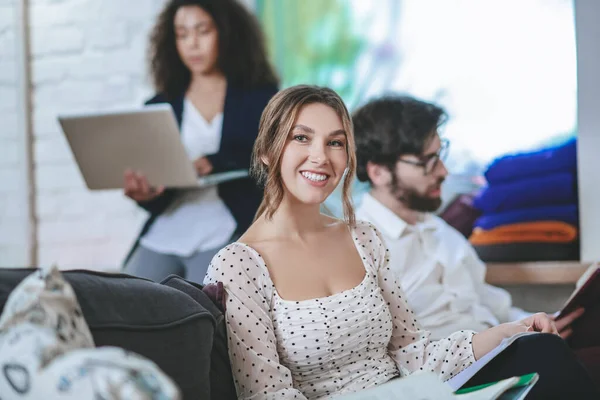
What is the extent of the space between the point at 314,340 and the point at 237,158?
3.10 ft

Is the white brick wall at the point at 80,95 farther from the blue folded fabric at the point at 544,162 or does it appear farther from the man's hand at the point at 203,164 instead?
the blue folded fabric at the point at 544,162

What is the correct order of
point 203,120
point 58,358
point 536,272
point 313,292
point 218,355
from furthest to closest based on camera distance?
point 536,272, point 203,120, point 313,292, point 218,355, point 58,358

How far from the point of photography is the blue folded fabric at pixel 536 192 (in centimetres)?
249

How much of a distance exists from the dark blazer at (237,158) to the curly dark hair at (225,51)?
8 cm

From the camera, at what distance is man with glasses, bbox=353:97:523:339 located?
1.98 metres

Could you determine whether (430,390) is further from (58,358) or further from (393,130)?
(393,130)

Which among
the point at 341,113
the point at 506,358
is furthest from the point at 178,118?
the point at 506,358

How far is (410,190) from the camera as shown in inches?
80.4

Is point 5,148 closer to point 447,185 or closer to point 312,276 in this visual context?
point 447,185

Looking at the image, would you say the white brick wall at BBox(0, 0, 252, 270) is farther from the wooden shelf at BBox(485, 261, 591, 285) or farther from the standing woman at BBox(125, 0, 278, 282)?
the wooden shelf at BBox(485, 261, 591, 285)

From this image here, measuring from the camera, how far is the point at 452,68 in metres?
2.72

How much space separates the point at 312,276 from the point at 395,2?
169cm

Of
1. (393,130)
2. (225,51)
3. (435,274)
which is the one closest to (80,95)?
(225,51)

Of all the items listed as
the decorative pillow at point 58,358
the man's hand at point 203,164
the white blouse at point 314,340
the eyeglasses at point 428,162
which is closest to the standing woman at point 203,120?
the man's hand at point 203,164
